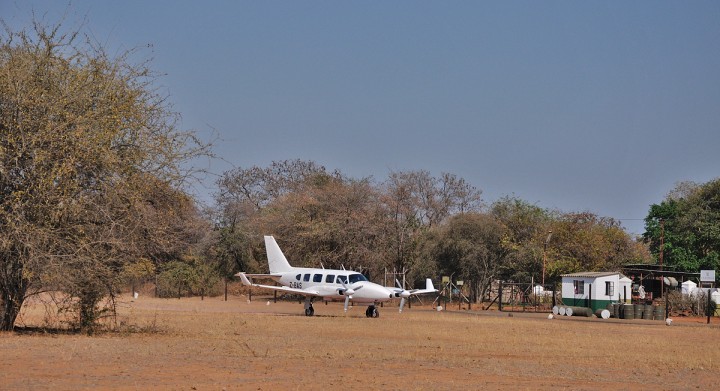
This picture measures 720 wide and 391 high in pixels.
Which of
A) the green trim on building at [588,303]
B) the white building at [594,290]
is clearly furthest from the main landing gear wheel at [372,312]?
the green trim on building at [588,303]

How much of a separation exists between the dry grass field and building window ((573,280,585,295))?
18503mm

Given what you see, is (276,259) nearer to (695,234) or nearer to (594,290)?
(594,290)

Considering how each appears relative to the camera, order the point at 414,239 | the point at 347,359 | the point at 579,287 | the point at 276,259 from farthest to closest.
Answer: the point at 414,239, the point at 579,287, the point at 276,259, the point at 347,359

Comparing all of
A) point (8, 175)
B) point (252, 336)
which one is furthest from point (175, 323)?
point (8, 175)

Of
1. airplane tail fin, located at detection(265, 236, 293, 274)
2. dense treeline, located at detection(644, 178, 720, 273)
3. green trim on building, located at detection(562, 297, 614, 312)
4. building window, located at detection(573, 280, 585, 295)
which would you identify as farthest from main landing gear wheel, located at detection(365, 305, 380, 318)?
dense treeline, located at detection(644, 178, 720, 273)

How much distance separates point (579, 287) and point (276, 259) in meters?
16.9

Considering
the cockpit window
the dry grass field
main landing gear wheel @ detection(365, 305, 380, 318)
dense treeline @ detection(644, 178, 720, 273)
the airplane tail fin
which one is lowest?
the dry grass field

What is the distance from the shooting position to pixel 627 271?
6078 cm

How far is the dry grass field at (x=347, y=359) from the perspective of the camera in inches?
657

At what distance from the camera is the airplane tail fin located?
4762 cm

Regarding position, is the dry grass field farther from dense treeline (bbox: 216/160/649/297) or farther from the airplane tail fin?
dense treeline (bbox: 216/160/649/297)

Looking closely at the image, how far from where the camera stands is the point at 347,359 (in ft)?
69.2

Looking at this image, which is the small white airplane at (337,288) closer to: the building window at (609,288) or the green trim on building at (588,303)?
the green trim on building at (588,303)

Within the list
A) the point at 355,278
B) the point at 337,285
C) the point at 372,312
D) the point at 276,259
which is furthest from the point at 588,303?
the point at 276,259
